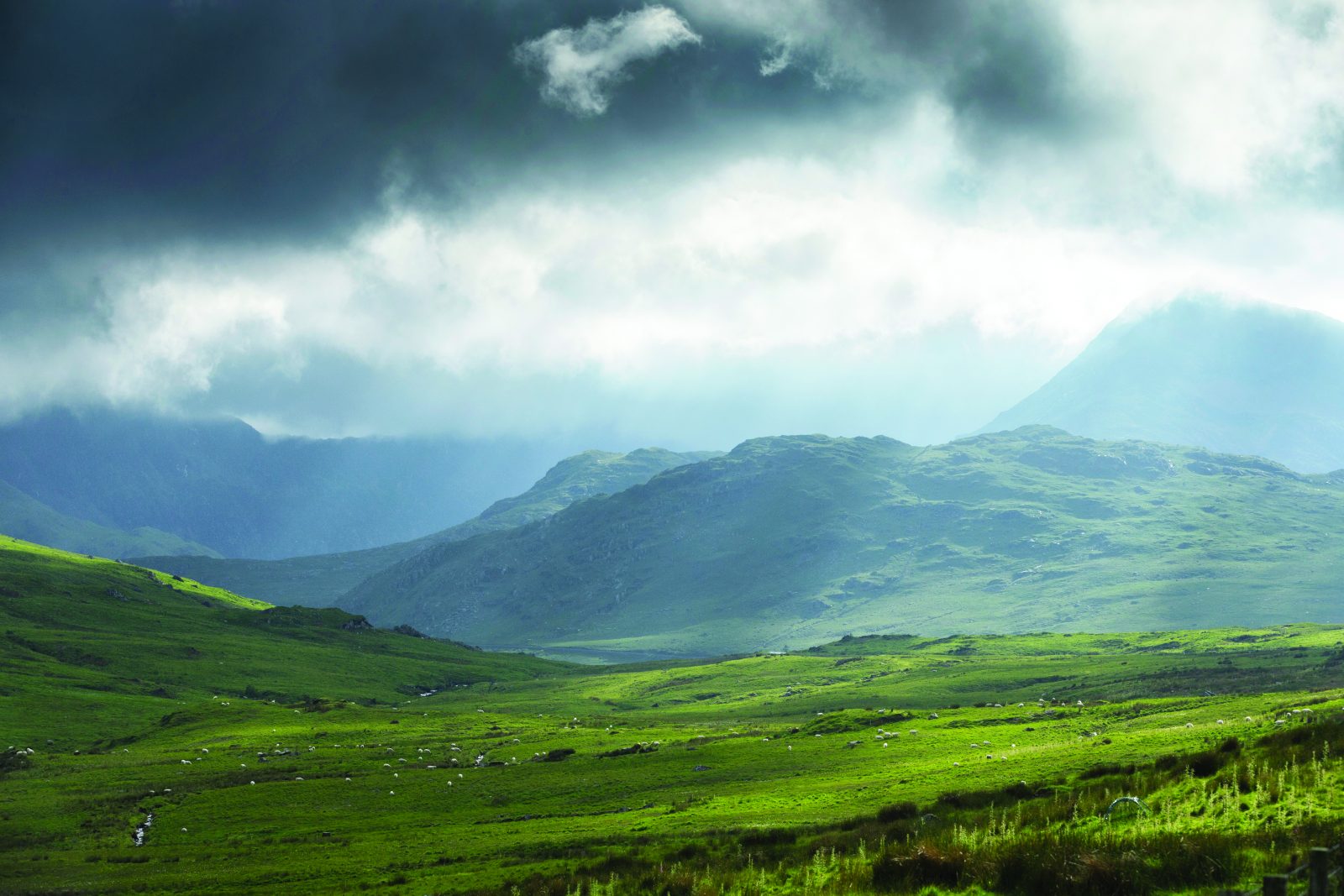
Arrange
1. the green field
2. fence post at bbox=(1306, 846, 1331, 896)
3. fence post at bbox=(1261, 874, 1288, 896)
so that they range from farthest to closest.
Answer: the green field < fence post at bbox=(1306, 846, 1331, 896) < fence post at bbox=(1261, 874, 1288, 896)

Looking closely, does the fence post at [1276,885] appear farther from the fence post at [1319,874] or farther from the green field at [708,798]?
the green field at [708,798]

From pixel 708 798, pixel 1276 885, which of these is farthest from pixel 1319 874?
pixel 708 798

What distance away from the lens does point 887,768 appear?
74.7 metres

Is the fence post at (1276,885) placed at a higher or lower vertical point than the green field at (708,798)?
higher

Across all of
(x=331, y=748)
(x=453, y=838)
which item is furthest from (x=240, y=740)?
(x=453, y=838)

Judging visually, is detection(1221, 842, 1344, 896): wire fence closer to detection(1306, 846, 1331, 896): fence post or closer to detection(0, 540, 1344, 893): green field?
detection(1306, 846, 1331, 896): fence post

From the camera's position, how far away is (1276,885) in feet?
49.1

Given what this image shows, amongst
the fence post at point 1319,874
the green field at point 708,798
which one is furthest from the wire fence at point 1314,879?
the green field at point 708,798

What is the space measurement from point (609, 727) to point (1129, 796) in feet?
424

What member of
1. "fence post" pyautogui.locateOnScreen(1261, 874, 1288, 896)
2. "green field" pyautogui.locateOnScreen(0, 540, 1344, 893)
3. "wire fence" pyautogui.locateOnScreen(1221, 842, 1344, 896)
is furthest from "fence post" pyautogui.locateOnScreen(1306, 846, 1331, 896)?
"green field" pyautogui.locateOnScreen(0, 540, 1344, 893)

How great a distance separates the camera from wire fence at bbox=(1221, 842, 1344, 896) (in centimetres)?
1499

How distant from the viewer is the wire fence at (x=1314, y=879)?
49.2 feet

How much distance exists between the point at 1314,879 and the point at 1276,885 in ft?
3.02

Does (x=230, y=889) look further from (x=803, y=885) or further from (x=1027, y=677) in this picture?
(x=1027, y=677)
